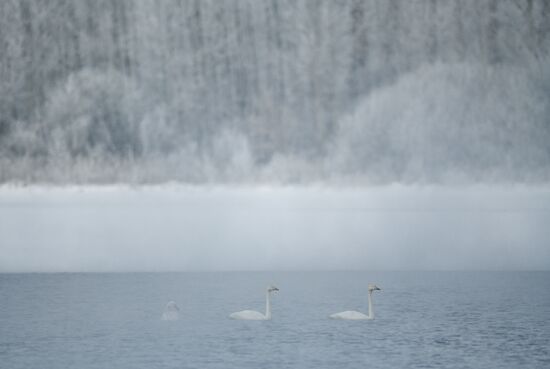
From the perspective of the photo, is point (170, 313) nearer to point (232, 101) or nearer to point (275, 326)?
point (275, 326)

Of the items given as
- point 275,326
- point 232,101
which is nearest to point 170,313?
point 275,326

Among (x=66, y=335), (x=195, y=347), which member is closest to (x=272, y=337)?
(x=195, y=347)

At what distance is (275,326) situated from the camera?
3434 centimetres

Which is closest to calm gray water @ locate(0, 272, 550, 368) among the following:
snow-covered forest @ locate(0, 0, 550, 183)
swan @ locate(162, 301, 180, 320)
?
swan @ locate(162, 301, 180, 320)

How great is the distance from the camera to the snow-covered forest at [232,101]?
58250 mm

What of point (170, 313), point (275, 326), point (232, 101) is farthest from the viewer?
point (232, 101)

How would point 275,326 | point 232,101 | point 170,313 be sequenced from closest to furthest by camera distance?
point 275,326 < point 170,313 < point 232,101

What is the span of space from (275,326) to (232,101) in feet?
83.7

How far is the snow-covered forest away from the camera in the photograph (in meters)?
58.2

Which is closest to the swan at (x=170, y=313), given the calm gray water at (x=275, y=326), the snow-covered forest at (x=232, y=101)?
the calm gray water at (x=275, y=326)

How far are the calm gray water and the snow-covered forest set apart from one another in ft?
31.9

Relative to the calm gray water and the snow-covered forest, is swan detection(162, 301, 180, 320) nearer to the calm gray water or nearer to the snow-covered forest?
the calm gray water

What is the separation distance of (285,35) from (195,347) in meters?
31.1

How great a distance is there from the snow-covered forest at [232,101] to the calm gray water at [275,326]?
973cm
